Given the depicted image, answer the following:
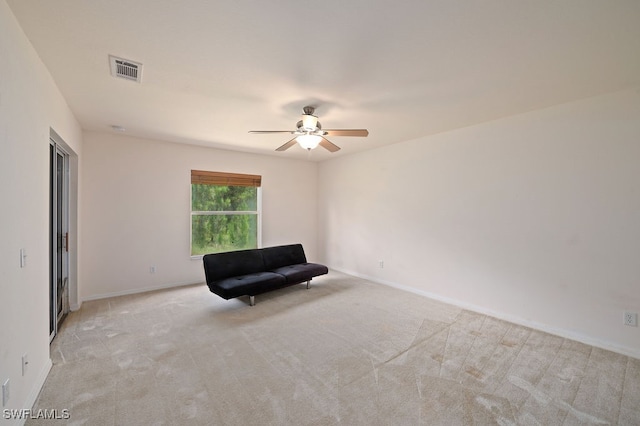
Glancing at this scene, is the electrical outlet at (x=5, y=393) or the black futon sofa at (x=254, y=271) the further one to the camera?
the black futon sofa at (x=254, y=271)

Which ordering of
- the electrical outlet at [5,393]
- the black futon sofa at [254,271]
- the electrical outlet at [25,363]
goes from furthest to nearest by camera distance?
the black futon sofa at [254,271] → the electrical outlet at [25,363] → the electrical outlet at [5,393]

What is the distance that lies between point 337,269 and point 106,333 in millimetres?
3990

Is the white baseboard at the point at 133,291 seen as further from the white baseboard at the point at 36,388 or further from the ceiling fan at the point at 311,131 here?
the ceiling fan at the point at 311,131

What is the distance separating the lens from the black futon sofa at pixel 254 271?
11.9 ft

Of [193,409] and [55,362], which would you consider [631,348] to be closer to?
[193,409]

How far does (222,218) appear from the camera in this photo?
5137mm

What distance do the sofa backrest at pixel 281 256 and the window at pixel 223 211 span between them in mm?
939

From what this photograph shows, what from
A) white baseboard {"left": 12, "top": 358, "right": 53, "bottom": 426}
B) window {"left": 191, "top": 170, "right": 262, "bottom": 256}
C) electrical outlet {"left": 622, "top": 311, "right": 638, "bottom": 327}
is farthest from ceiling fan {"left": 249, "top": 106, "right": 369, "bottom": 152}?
electrical outlet {"left": 622, "top": 311, "right": 638, "bottom": 327}

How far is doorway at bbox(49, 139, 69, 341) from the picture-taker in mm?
2797

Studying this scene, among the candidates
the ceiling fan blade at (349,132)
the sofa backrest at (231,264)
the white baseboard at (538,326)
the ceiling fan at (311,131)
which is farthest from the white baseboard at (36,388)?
the white baseboard at (538,326)

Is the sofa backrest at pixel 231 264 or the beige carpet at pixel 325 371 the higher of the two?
the sofa backrest at pixel 231 264

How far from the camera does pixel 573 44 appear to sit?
6.08ft

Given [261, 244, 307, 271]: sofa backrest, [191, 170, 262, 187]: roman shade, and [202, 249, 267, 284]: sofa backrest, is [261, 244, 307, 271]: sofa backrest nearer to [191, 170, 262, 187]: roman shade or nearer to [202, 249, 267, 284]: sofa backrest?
[202, 249, 267, 284]: sofa backrest

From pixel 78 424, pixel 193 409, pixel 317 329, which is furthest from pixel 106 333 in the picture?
pixel 317 329
